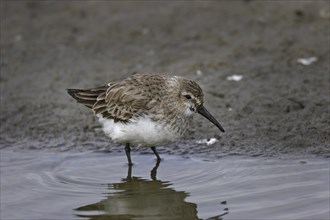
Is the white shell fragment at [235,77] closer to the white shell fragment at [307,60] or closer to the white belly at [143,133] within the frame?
the white shell fragment at [307,60]

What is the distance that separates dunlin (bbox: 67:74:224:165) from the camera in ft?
28.1

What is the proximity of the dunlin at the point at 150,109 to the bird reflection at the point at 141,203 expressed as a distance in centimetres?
54

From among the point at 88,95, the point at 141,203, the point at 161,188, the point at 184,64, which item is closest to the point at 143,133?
the point at 161,188

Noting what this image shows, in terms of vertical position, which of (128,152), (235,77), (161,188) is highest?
(235,77)

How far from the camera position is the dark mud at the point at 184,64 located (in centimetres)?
965

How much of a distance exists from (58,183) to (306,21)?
5.98m

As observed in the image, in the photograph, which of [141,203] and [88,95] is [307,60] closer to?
[88,95]

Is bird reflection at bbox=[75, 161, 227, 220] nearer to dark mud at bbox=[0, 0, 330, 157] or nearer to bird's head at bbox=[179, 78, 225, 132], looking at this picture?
bird's head at bbox=[179, 78, 225, 132]

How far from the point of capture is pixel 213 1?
13.5 meters

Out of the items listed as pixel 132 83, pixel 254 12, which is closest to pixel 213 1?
pixel 254 12

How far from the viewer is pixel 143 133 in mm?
8492

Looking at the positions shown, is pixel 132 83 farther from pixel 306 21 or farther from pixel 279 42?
pixel 306 21

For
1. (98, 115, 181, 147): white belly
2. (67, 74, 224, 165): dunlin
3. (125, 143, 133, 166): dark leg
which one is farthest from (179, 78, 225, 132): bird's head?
(125, 143, 133, 166): dark leg

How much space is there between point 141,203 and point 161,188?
50 centimetres
